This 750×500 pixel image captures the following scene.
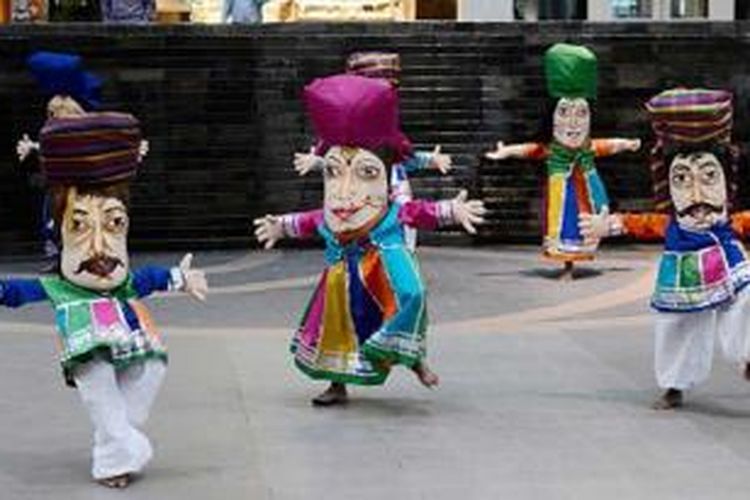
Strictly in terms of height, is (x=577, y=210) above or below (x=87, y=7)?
below

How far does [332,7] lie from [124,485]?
1348 cm

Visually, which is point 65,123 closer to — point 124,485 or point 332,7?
point 124,485

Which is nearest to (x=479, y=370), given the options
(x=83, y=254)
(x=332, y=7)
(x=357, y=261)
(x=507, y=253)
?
(x=357, y=261)

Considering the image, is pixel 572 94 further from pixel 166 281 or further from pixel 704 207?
pixel 166 281

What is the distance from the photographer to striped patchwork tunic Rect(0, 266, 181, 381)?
23.4 ft

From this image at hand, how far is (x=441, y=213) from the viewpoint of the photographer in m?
8.74

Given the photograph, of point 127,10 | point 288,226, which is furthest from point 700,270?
point 127,10

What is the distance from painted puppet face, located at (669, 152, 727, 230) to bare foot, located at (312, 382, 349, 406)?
6.64ft

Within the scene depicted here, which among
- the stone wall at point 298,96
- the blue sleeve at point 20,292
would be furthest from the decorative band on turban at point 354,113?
the stone wall at point 298,96

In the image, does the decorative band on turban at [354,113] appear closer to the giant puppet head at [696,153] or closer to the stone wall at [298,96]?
the giant puppet head at [696,153]

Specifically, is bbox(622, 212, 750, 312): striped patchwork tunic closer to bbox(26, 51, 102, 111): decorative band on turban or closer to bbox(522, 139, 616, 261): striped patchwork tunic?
bbox(522, 139, 616, 261): striped patchwork tunic

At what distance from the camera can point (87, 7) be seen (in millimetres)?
21812

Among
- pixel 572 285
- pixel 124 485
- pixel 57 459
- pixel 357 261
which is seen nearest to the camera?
pixel 124 485

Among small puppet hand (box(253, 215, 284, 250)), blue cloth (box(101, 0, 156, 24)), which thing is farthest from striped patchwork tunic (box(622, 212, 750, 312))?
blue cloth (box(101, 0, 156, 24))
